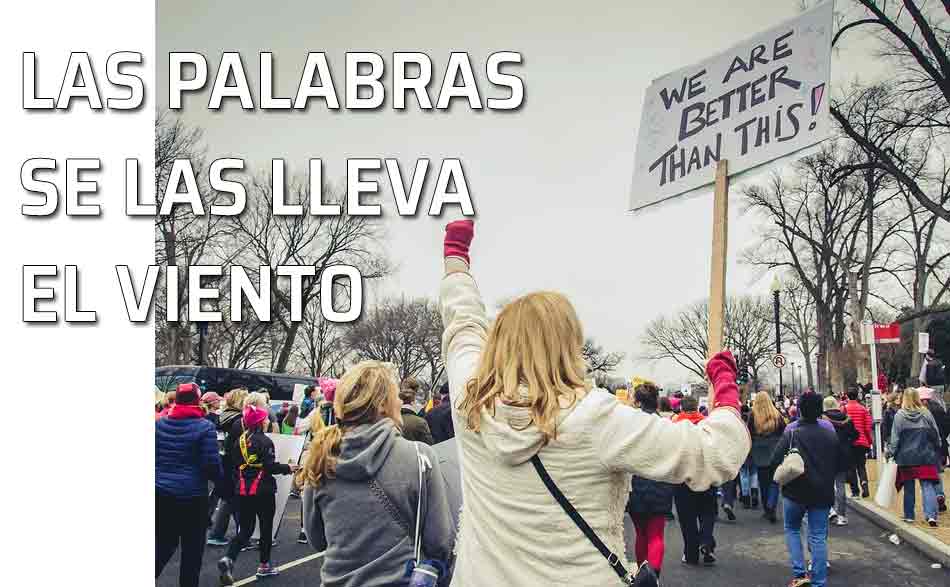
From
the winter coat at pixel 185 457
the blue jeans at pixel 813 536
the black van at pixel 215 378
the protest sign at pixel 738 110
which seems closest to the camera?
the protest sign at pixel 738 110

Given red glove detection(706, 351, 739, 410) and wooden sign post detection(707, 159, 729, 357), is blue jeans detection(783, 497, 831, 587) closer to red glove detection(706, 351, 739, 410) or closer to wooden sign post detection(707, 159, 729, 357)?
wooden sign post detection(707, 159, 729, 357)

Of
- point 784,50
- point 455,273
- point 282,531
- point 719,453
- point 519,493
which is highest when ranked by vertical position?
point 784,50

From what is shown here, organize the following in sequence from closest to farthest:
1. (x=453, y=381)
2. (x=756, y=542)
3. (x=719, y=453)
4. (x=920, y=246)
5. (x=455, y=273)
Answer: (x=719, y=453)
(x=453, y=381)
(x=455, y=273)
(x=756, y=542)
(x=920, y=246)

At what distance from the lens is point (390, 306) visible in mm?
55125

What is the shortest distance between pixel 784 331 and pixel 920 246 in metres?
26.7

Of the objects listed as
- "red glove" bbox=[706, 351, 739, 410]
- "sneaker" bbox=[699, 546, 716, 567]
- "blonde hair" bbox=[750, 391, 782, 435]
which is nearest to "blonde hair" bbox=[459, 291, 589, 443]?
"red glove" bbox=[706, 351, 739, 410]

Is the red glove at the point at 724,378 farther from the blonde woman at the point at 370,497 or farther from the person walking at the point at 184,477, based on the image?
the person walking at the point at 184,477

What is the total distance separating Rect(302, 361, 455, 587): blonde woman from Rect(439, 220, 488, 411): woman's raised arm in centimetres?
99

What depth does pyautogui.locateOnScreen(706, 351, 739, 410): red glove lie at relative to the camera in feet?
6.65

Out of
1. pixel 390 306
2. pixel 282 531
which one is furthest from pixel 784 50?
pixel 390 306

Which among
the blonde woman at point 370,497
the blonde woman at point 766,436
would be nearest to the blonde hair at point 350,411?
the blonde woman at point 370,497

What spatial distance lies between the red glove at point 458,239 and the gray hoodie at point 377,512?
107cm

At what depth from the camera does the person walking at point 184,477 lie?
5.99 m

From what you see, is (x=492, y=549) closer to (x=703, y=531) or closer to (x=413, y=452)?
(x=413, y=452)
